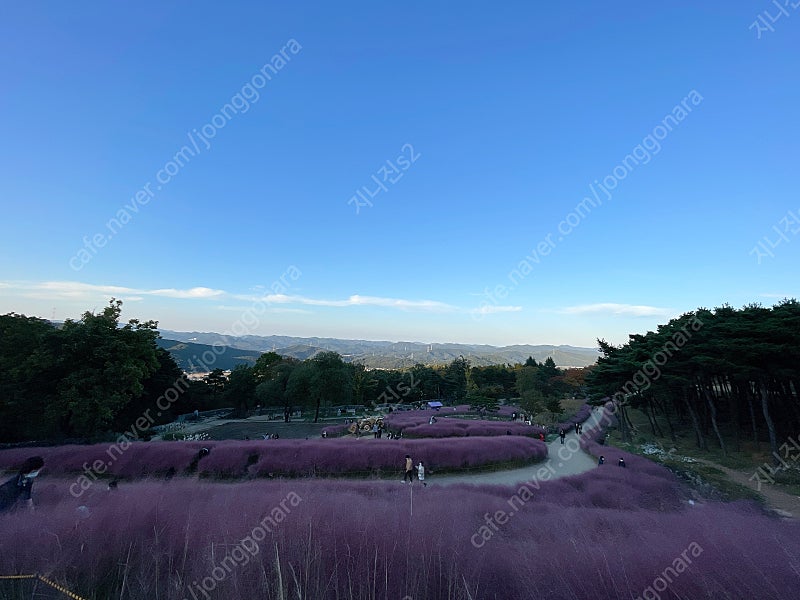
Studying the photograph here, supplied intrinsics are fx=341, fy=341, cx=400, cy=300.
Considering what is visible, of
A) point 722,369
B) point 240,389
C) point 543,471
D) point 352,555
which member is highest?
point 722,369

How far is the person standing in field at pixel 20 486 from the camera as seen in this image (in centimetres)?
605

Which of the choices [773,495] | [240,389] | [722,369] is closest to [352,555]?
[773,495]

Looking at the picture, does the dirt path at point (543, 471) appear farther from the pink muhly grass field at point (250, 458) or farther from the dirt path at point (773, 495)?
the dirt path at point (773, 495)

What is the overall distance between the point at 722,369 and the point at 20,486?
1285 inches

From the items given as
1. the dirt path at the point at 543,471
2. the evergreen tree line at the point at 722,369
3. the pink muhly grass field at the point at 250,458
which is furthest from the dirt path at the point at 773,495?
the pink muhly grass field at the point at 250,458

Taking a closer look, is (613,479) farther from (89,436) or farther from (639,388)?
(89,436)

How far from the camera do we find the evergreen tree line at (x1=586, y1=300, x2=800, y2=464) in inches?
779

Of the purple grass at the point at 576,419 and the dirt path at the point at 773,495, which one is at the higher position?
the dirt path at the point at 773,495

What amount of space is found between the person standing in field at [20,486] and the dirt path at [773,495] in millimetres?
22804

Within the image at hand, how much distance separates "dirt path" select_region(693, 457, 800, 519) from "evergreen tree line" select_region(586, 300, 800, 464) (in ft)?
9.51

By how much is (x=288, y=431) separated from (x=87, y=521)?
28.4m

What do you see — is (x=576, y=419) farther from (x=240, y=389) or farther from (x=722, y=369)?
(x=240, y=389)

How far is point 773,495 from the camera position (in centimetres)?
1611

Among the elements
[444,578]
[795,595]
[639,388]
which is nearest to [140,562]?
[444,578]
